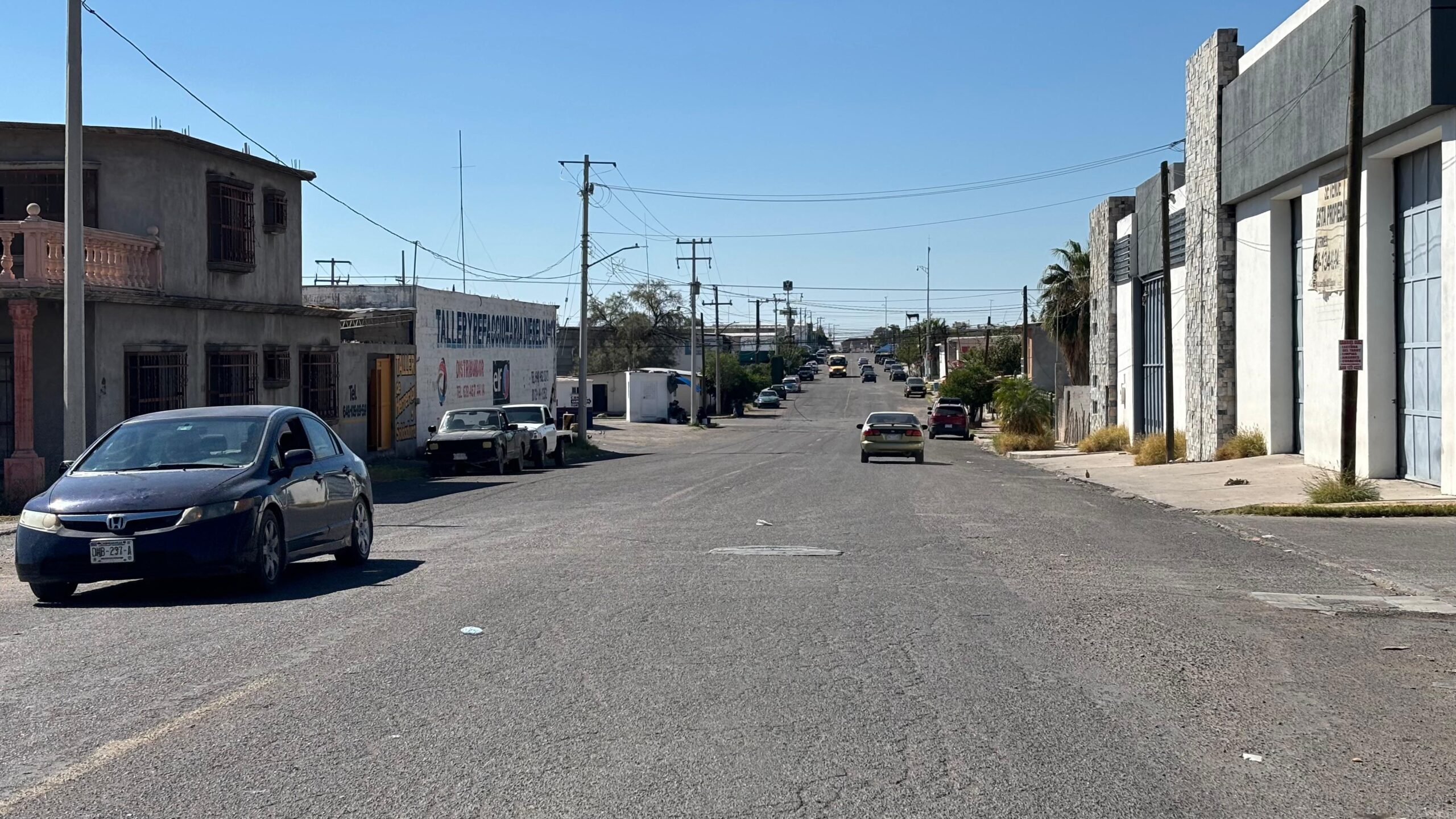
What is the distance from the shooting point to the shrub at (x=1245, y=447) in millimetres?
32938

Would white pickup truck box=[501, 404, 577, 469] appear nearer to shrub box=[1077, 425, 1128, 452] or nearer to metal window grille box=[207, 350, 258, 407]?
metal window grille box=[207, 350, 258, 407]

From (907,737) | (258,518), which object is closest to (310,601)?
(258,518)

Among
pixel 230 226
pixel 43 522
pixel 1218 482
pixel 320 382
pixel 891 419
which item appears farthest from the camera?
pixel 891 419

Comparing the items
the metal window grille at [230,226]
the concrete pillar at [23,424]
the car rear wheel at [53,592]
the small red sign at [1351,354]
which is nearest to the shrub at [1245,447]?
the small red sign at [1351,354]

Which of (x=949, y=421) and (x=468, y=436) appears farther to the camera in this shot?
(x=949, y=421)

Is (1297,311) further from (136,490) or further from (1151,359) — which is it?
(136,490)

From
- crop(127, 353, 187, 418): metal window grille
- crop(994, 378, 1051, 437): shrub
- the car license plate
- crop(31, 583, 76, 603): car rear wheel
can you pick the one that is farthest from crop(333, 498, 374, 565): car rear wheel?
crop(994, 378, 1051, 437): shrub

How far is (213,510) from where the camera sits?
11.1 m

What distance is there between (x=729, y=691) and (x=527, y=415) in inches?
1222

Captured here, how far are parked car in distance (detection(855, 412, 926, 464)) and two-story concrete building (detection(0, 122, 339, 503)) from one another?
49.3 feet

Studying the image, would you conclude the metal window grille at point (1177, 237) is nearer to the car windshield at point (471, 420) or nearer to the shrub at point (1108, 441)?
the shrub at point (1108, 441)

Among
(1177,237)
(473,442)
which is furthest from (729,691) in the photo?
(1177,237)

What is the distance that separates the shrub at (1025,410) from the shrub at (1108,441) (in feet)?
23.4

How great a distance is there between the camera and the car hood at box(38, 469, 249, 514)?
1098cm
